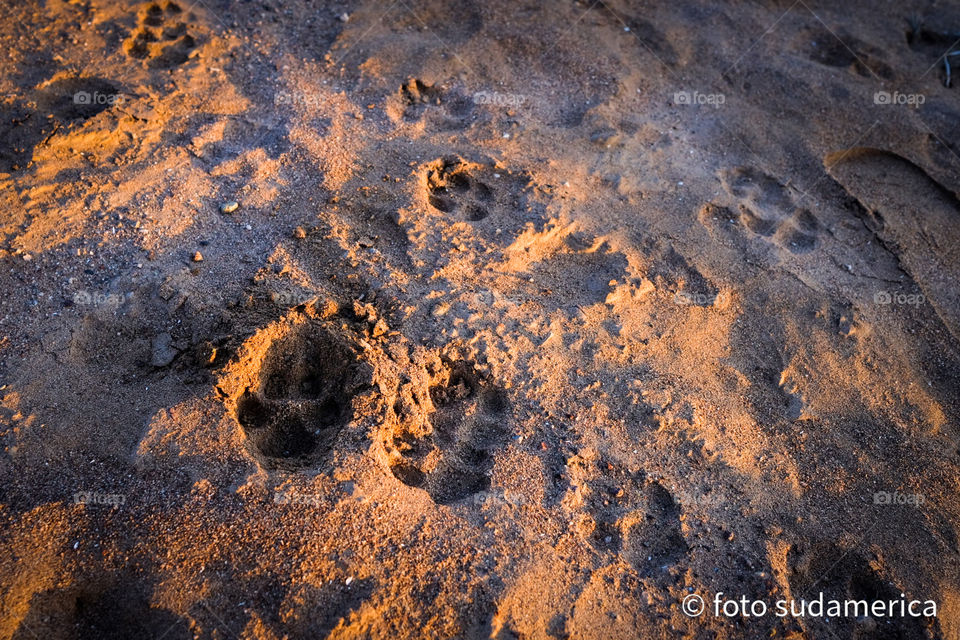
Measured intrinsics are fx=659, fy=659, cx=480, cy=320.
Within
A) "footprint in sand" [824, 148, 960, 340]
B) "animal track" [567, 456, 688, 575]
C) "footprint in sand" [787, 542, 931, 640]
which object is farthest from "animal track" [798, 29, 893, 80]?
"animal track" [567, 456, 688, 575]

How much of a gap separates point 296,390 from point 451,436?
0.66 m

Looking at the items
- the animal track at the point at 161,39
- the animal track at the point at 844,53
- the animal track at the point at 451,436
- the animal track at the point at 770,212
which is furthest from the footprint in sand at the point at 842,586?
the animal track at the point at 161,39

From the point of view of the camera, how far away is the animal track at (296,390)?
2545mm

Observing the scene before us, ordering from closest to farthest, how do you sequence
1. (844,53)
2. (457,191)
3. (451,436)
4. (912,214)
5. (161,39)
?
(451,436) < (457,191) < (912,214) < (161,39) < (844,53)

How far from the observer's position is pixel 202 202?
3.28m

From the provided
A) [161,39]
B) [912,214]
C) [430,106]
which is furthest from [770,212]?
[161,39]

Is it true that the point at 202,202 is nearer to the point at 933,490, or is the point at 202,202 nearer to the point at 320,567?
the point at 320,567

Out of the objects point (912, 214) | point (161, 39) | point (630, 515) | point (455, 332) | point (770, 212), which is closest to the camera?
point (630, 515)

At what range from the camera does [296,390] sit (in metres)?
2.69

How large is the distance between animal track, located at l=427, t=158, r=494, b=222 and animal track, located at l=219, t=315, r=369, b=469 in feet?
3.36

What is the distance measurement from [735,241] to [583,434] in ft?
5.02

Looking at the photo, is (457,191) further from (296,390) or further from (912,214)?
(912,214)

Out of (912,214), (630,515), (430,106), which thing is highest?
(430,106)

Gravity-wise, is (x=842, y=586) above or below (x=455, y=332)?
below
